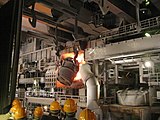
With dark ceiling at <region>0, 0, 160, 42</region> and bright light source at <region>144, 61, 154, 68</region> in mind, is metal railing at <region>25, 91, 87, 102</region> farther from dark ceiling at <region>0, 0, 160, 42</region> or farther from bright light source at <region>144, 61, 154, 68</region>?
bright light source at <region>144, 61, 154, 68</region>

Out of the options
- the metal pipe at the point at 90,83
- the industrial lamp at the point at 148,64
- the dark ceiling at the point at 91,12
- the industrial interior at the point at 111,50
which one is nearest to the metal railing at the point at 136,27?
the industrial interior at the point at 111,50

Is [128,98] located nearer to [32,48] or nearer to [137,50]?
[137,50]

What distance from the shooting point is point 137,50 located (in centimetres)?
166

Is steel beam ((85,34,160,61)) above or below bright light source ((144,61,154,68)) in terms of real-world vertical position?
above

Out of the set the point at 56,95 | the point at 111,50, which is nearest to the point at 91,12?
the point at 111,50

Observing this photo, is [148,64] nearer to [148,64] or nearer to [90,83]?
[148,64]

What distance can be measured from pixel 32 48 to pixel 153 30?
3.86m

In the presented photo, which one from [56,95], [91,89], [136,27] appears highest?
[136,27]

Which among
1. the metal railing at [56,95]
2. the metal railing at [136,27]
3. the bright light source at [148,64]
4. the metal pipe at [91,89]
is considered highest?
the metal railing at [136,27]

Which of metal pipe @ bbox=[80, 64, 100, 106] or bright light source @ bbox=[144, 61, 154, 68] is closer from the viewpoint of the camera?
bright light source @ bbox=[144, 61, 154, 68]

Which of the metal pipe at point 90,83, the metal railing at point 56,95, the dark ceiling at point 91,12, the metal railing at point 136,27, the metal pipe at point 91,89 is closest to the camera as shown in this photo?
the dark ceiling at point 91,12

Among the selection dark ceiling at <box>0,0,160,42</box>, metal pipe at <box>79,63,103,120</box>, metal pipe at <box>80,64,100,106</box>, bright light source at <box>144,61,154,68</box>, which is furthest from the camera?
metal pipe at <box>80,64,100,106</box>

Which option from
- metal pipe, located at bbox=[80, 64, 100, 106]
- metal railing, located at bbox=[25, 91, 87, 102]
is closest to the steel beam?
metal pipe, located at bbox=[80, 64, 100, 106]

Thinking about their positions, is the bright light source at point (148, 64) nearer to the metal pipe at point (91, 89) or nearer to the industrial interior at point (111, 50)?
the industrial interior at point (111, 50)
